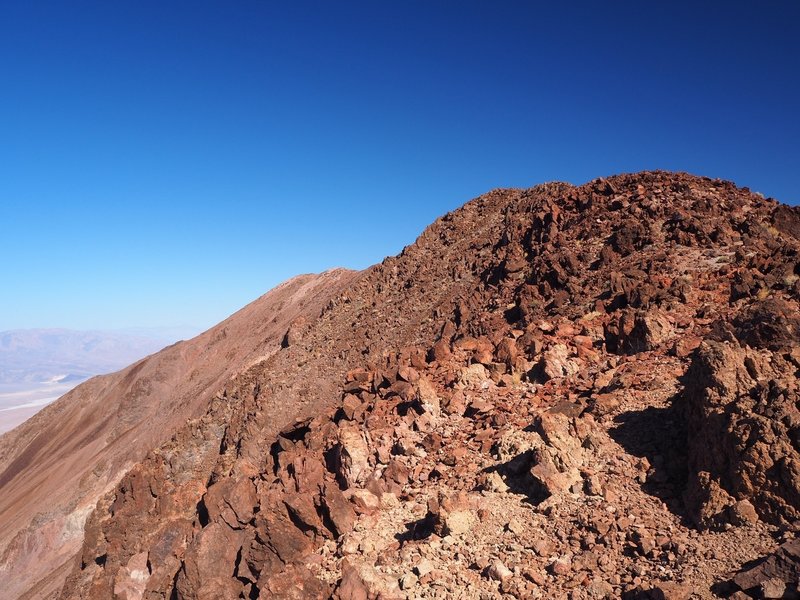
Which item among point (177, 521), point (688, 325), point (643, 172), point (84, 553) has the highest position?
point (643, 172)

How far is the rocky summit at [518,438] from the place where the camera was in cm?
700

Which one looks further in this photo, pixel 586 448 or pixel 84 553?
pixel 84 553

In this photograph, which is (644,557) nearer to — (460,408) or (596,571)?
(596,571)

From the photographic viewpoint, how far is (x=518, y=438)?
32.7ft

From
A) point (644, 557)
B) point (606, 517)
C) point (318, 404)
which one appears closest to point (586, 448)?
point (606, 517)

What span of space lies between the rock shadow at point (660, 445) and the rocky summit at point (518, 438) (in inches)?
1.7

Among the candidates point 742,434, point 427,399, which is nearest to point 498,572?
point 742,434

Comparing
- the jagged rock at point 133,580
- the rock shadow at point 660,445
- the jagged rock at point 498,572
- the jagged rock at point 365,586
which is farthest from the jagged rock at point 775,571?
the jagged rock at point 133,580

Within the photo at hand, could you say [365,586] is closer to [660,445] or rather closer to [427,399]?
[427,399]

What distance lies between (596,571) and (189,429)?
17343 millimetres

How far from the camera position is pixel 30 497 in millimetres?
31719

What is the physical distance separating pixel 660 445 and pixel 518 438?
7.80ft

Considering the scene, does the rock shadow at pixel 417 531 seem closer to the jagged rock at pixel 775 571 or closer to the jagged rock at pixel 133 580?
the jagged rock at pixel 775 571

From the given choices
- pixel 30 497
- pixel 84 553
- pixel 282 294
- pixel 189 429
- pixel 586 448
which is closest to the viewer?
pixel 586 448
